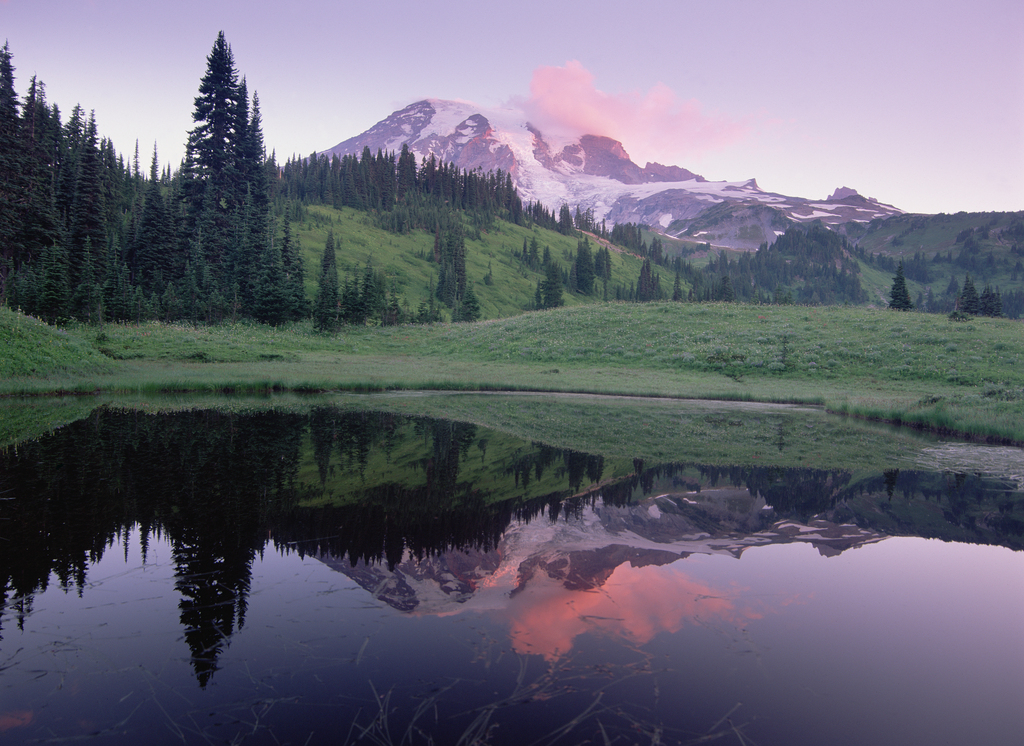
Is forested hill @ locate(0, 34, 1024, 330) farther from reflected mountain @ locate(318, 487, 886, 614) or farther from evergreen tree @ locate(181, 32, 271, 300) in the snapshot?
reflected mountain @ locate(318, 487, 886, 614)

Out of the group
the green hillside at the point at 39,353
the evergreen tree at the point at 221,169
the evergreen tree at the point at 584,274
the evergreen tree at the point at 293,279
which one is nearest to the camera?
the green hillside at the point at 39,353

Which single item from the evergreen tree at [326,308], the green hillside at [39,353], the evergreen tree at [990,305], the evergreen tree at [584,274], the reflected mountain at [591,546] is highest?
the evergreen tree at [584,274]

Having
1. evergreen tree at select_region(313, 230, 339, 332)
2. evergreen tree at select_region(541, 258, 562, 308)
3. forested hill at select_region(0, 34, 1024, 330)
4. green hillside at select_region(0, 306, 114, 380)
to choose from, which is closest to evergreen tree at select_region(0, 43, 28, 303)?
forested hill at select_region(0, 34, 1024, 330)

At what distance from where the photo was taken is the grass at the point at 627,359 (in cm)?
2964

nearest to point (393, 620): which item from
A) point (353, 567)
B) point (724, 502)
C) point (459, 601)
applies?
point (459, 601)

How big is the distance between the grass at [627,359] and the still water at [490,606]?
704 inches

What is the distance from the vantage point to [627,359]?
52.1 metres

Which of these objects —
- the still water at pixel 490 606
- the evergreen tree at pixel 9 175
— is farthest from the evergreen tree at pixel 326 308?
the still water at pixel 490 606

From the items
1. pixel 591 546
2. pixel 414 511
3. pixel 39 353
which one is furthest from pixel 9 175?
pixel 591 546

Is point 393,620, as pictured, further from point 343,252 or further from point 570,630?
point 343,252

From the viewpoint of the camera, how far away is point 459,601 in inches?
307

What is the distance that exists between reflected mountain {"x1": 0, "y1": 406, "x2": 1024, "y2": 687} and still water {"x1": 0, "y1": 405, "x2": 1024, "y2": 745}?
73 millimetres

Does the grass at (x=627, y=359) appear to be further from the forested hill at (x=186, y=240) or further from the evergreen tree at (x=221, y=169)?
the evergreen tree at (x=221, y=169)

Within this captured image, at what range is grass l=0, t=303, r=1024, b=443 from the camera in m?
29.6
